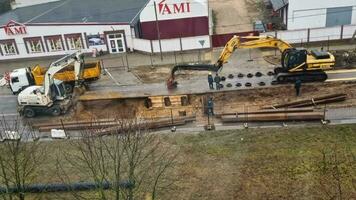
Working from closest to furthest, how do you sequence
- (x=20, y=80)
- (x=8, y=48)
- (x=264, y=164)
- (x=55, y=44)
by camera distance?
(x=264, y=164) < (x=20, y=80) < (x=55, y=44) < (x=8, y=48)

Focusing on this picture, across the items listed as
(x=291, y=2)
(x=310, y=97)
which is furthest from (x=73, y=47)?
(x=310, y=97)

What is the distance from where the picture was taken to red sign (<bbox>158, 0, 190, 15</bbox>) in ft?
133

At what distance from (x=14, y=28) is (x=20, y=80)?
1447 cm

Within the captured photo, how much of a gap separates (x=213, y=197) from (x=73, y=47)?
31.0 metres

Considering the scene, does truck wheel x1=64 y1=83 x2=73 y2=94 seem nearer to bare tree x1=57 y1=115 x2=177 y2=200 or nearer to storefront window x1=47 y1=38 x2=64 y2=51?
bare tree x1=57 y1=115 x2=177 y2=200

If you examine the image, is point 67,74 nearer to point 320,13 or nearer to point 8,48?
point 8,48

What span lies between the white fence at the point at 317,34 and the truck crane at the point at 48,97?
2110 cm

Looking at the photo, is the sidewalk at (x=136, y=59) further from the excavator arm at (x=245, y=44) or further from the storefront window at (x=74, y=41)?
the excavator arm at (x=245, y=44)

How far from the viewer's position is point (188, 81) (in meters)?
32.8

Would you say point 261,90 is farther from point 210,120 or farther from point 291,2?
point 291,2

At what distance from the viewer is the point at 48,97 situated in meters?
29.1

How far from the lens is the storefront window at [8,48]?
44938mm

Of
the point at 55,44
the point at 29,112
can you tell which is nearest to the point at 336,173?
the point at 29,112

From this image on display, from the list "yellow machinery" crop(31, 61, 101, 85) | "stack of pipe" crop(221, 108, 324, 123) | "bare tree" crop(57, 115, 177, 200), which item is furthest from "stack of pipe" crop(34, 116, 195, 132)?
"yellow machinery" crop(31, 61, 101, 85)
